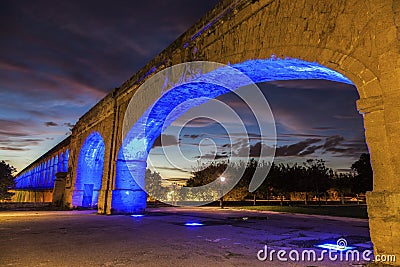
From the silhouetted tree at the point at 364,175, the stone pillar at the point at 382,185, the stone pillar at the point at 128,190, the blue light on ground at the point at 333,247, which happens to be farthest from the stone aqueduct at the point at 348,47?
the silhouetted tree at the point at 364,175

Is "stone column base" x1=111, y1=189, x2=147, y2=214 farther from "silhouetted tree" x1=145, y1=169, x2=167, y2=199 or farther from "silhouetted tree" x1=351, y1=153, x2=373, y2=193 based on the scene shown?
"silhouetted tree" x1=145, y1=169, x2=167, y2=199

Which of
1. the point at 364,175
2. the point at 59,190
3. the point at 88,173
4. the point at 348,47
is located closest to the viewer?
the point at 348,47

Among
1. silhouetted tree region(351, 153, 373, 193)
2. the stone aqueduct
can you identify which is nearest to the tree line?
silhouetted tree region(351, 153, 373, 193)

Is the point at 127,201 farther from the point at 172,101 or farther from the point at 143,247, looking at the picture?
the point at 143,247

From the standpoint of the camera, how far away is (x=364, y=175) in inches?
801

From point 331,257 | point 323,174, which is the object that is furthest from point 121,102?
point 323,174

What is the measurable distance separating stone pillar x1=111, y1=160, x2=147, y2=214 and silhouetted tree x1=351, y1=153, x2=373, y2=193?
655 inches

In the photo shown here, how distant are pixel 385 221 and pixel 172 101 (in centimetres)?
659

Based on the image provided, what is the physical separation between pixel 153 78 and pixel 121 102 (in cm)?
312

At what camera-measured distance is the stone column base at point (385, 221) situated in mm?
2924

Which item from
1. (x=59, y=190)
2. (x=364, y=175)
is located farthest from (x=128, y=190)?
(x=364, y=175)

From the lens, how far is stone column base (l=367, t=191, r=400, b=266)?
2.92m

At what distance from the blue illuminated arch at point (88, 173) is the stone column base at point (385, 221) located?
14.5 metres

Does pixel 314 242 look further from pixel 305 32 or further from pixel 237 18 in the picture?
pixel 237 18
